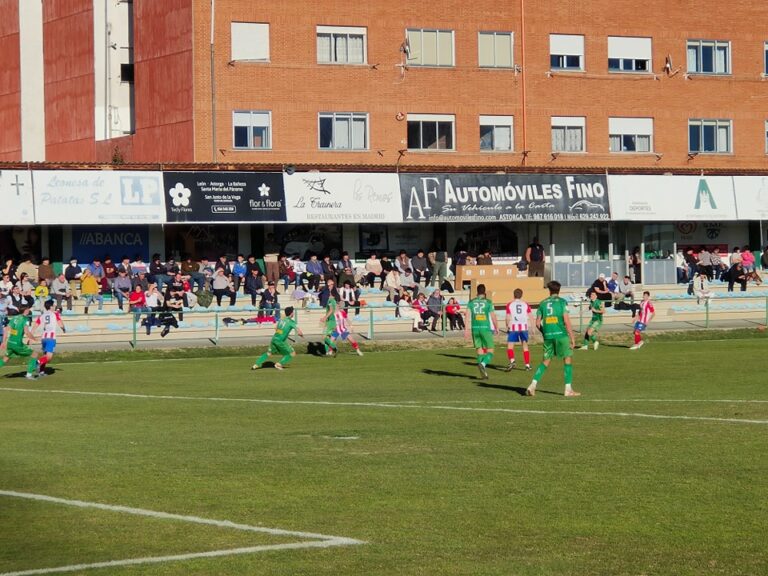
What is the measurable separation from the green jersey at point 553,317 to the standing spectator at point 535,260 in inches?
1132

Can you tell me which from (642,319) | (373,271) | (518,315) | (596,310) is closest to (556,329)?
(518,315)

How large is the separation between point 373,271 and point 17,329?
867 inches

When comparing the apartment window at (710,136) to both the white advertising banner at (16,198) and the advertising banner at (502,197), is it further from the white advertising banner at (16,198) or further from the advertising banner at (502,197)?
the white advertising banner at (16,198)

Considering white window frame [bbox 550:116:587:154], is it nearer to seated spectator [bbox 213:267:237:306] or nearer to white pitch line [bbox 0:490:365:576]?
seated spectator [bbox 213:267:237:306]

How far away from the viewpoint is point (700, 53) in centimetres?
5862

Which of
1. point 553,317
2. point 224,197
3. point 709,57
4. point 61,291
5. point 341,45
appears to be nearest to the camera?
point 553,317

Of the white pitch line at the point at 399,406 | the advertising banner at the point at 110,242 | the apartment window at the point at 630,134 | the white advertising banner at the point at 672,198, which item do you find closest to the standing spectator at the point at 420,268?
the white advertising banner at the point at 672,198

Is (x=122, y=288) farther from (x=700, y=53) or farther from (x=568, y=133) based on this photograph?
(x=700, y=53)

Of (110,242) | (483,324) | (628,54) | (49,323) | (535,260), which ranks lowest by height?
(483,324)

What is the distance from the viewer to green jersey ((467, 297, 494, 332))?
91.9 feet

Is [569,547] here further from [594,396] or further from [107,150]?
[107,150]

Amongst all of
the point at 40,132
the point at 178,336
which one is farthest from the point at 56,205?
the point at 40,132

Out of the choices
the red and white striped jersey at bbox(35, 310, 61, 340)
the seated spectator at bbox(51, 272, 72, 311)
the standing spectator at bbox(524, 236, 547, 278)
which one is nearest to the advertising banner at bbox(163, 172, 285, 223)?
the seated spectator at bbox(51, 272, 72, 311)

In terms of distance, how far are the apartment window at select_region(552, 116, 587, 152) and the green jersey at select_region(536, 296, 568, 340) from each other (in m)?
34.1
